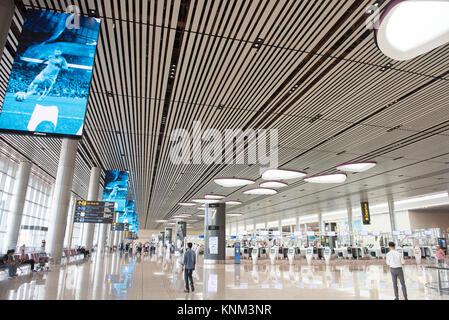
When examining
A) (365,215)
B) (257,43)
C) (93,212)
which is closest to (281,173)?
(93,212)

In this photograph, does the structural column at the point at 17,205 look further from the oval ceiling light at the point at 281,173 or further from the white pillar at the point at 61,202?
the oval ceiling light at the point at 281,173

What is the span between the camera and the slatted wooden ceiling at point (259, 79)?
241 inches

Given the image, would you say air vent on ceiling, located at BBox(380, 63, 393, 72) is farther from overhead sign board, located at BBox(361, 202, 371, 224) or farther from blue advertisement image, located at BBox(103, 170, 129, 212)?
overhead sign board, located at BBox(361, 202, 371, 224)

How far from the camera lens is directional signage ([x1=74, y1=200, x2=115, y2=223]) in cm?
1596

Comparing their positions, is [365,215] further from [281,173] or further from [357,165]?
[281,173]

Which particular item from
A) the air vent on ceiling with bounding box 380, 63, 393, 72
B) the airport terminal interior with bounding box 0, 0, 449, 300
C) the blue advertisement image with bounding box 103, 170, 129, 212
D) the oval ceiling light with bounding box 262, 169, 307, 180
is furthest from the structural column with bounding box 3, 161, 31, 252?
the air vent on ceiling with bounding box 380, 63, 393, 72

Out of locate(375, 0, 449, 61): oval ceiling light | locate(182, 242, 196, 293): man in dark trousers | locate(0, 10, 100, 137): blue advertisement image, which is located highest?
locate(375, 0, 449, 61): oval ceiling light

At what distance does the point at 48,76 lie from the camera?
4879mm

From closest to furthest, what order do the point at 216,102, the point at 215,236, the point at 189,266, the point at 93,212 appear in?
the point at 189,266 < the point at 216,102 < the point at 93,212 < the point at 215,236

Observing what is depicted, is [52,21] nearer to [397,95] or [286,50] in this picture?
[286,50]

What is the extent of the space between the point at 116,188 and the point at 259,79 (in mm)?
13201

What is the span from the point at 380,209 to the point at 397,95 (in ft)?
102

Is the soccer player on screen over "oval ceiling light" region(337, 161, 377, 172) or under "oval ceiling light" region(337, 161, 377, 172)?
under

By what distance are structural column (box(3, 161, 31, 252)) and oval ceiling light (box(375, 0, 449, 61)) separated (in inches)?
823
